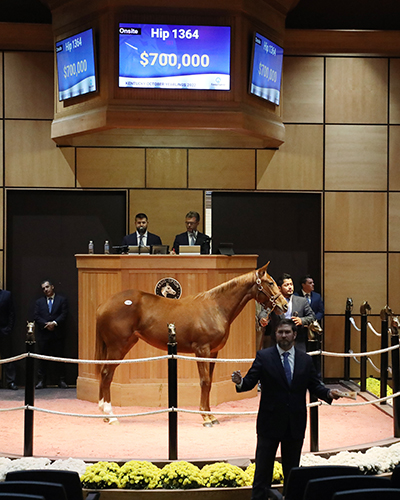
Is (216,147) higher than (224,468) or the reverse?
higher

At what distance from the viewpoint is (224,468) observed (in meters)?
5.67

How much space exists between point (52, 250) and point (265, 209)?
11.8 feet

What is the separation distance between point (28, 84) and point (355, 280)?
20.6ft

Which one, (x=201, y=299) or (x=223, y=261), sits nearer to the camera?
(x=201, y=299)

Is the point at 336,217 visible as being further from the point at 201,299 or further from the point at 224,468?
the point at 224,468

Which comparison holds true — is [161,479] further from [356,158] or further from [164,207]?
[356,158]

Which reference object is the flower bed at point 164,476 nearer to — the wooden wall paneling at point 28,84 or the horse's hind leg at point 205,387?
the horse's hind leg at point 205,387

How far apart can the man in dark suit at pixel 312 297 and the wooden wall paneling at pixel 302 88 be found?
9.08ft

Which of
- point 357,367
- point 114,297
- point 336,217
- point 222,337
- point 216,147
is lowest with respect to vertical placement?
point 357,367

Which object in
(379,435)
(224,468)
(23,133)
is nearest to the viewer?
(224,468)

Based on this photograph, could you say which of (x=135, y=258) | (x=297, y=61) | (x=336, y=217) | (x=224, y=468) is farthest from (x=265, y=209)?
(x=224, y=468)

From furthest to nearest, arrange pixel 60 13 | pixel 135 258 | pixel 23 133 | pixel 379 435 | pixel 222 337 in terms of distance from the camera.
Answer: pixel 23 133 < pixel 60 13 < pixel 135 258 < pixel 222 337 < pixel 379 435

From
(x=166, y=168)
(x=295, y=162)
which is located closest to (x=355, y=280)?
(x=295, y=162)

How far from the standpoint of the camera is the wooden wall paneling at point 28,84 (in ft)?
34.6
